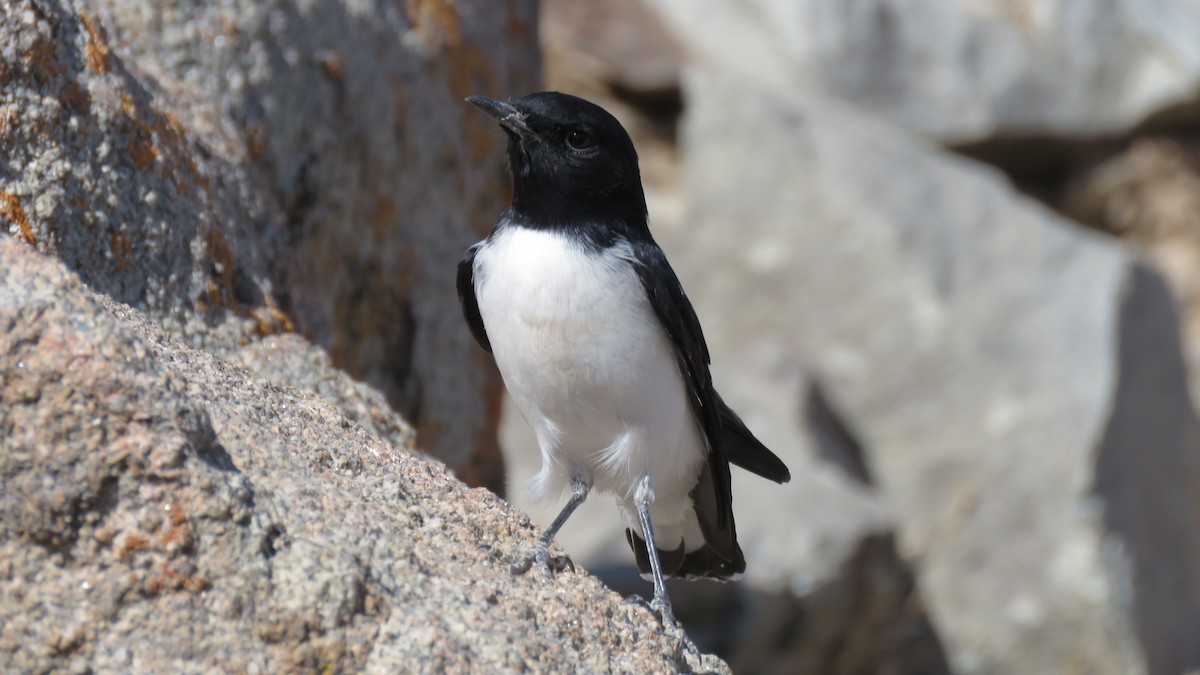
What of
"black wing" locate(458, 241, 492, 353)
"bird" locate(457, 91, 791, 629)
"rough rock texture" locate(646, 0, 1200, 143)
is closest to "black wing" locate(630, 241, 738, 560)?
"bird" locate(457, 91, 791, 629)

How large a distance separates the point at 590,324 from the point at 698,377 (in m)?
0.59

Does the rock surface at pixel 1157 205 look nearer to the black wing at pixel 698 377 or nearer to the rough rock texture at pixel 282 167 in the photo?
the rough rock texture at pixel 282 167

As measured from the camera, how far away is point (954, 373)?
407 inches

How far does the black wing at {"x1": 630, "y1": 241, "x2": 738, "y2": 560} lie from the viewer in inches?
193

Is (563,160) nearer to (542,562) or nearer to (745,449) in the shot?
(745,449)

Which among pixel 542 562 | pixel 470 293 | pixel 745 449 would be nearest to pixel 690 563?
pixel 745 449

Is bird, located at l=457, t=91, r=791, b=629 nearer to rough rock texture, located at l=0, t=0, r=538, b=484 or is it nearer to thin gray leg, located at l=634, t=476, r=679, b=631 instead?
thin gray leg, located at l=634, t=476, r=679, b=631

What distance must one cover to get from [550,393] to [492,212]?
99.1 inches

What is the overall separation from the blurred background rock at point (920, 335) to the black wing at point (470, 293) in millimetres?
3197

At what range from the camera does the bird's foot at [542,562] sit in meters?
A: 3.94

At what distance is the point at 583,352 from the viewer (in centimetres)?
475

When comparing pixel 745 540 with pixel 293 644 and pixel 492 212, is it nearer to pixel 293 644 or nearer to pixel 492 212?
pixel 492 212

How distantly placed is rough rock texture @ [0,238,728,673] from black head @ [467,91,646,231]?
1798mm

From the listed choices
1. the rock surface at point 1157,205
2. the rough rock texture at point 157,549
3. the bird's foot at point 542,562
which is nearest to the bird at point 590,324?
the bird's foot at point 542,562
